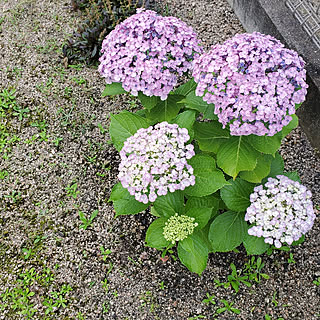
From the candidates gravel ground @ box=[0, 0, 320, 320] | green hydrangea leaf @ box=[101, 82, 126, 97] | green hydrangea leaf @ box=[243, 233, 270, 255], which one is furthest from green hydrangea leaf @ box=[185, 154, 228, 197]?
gravel ground @ box=[0, 0, 320, 320]

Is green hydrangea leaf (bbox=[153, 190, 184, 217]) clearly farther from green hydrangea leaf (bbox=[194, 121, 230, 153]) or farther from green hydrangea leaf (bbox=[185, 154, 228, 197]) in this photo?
green hydrangea leaf (bbox=[194, 121, 230, 153])

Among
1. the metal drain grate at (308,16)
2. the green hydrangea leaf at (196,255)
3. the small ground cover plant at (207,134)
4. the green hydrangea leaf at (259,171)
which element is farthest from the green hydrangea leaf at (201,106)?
the metal drain grate at (308,16)

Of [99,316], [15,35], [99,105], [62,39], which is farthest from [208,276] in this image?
[15,35]

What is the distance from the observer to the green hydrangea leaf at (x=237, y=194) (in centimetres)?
219

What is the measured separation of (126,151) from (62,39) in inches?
112

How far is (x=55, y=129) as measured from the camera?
3537mm

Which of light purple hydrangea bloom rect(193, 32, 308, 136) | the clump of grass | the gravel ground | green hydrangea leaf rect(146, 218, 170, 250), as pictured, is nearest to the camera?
light purple hydrangea bloom rect(193, 32, 308, 136)

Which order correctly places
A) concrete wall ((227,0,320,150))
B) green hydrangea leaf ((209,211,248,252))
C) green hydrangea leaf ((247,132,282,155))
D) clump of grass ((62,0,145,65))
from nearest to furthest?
green hydrangea leaf ((247,132,282,155))
green hydrangea leaf ((209,211,248,252))
concrete wall ((227,0,320,150))
clump of grass ((62,0,145,65))

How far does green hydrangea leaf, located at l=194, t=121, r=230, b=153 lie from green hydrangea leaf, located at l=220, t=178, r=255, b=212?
0.83ft

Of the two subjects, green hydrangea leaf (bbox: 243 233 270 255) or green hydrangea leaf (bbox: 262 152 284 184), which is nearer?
green hydrangea leaf (bbox: 243 233 270 255)

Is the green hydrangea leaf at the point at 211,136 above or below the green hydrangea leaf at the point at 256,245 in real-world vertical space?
above

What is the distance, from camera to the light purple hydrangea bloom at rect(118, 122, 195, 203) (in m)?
1.79

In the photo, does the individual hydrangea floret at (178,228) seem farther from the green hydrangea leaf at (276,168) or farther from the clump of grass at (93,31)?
the clump of grass at (93,31)

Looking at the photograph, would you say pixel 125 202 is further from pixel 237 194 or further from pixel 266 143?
pixel 266 143
